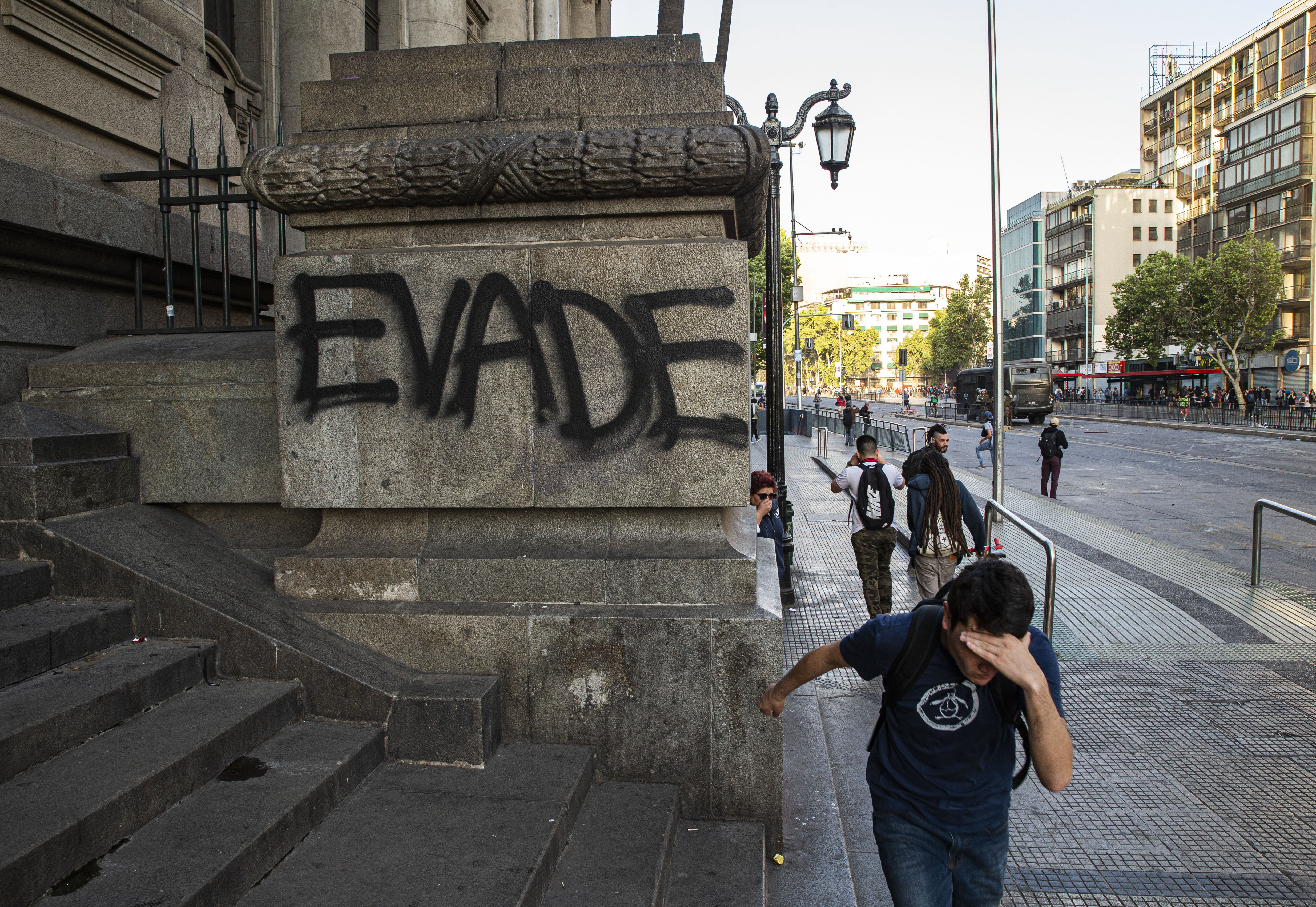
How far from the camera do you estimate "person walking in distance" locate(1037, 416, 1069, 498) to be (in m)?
17.6

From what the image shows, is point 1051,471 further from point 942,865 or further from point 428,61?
point 942,865

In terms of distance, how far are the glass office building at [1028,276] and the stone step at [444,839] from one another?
9719 cm

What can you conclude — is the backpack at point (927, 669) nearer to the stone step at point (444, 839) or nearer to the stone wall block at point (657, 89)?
the stone step at point (444, 839)

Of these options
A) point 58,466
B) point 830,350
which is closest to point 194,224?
point 58,466

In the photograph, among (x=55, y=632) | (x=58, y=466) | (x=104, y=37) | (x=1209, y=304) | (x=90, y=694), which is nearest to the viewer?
(x=90, y=694)

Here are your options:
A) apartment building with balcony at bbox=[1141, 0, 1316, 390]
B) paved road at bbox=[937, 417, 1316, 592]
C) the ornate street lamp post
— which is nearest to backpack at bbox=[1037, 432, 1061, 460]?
paved road at bbox=[937, 417, 1316, 592]

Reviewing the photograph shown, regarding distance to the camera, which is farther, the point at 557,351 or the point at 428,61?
the point at 428,61

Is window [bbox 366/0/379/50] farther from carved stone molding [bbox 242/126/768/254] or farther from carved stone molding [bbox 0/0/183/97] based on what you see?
carved stone molding [bbox 242/126/768/254]

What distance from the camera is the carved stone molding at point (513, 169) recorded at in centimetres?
395

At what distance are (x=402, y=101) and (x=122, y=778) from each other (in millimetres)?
3128

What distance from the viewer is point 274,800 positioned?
9.82 ft

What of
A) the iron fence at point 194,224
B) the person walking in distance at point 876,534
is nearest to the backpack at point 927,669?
the iron fence at point 194,224

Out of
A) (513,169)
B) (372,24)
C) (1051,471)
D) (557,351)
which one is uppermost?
(372,24)

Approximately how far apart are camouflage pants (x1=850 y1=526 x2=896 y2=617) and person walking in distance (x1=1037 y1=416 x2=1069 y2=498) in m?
10.8
